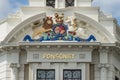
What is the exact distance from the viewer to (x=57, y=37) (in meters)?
77.9

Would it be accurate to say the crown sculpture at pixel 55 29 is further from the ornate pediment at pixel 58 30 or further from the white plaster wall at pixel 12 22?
the white plaster wall at pixel 12 22

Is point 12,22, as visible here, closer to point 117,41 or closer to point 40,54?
point 40,54

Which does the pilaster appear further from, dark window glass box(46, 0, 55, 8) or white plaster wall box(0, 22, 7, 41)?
white plaster wall box(0, 22, 7, 41)

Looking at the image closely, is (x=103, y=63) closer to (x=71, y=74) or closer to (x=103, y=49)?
(x=103, y=49)

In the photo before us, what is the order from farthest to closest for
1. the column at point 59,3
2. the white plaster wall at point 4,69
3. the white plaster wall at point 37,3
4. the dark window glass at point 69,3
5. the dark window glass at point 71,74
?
the dark window glass at point 69,3
the column at point 59,3
the white plaster wall at point 37,3
the white plaster wall at point 4,69
the dark window glass at point 71,74

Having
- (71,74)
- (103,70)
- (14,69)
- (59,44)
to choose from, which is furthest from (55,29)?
(103,70)

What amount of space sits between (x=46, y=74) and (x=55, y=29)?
3.74 metres

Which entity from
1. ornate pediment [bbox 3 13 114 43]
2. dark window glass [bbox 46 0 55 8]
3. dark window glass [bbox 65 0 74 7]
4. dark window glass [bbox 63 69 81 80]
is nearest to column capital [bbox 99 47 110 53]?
ornate pediment [bbox 3 13 114 43]

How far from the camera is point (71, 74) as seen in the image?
77.6 metres

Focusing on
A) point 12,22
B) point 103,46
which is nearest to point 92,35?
point 103,46

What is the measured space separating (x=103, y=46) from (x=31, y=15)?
6390mm

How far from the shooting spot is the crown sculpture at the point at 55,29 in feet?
255

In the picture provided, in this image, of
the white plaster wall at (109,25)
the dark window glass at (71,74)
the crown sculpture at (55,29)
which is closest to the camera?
the dark window glass at (71,74)

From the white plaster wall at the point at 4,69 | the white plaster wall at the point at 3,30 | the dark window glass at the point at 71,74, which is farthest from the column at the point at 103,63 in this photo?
the white plaster wall at the point at 3,30
